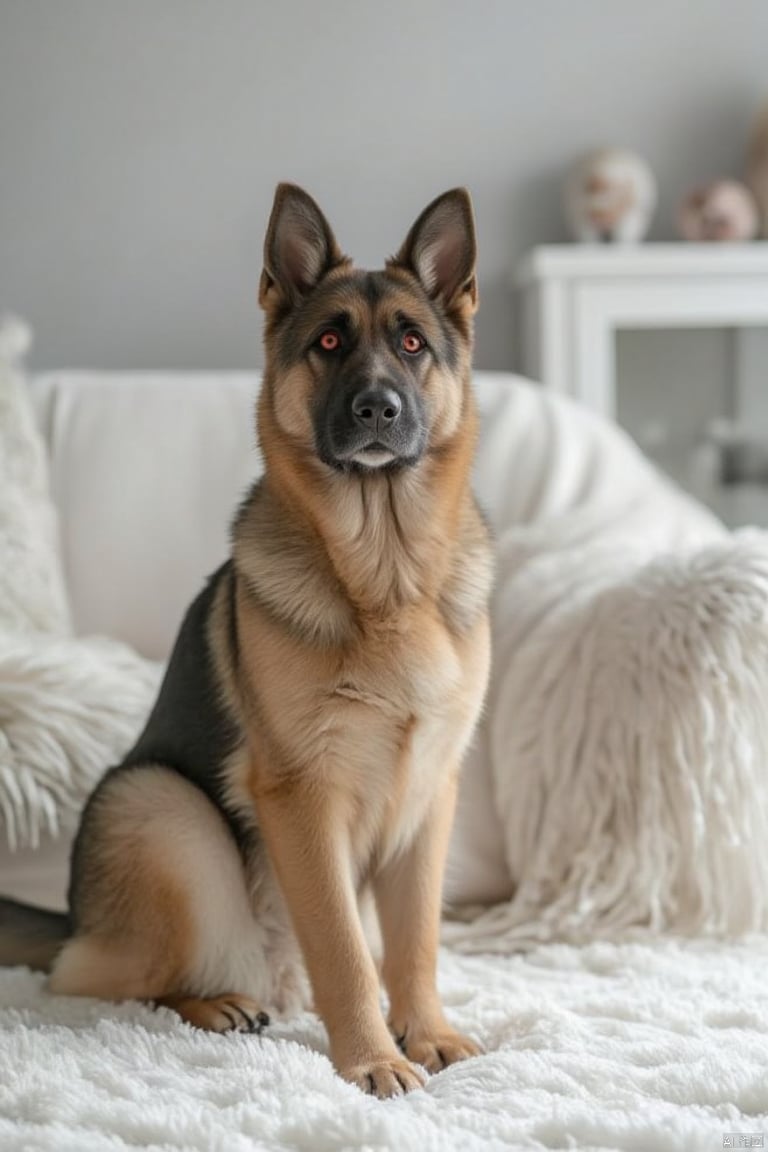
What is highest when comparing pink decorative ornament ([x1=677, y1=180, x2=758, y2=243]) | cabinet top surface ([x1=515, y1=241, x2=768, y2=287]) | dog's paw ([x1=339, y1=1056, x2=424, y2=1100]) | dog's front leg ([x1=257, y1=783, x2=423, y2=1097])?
pink decorative ornament ([x1=677, y1=180, x2=758, y2=243])

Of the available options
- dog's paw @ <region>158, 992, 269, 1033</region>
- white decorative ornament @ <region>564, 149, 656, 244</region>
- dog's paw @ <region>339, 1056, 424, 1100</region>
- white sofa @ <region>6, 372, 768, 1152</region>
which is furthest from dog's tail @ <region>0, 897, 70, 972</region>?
white decorative ornament @ <region>564, 149, 656, 244</region>

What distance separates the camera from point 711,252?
2945 mm

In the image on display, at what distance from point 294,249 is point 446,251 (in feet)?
0.57

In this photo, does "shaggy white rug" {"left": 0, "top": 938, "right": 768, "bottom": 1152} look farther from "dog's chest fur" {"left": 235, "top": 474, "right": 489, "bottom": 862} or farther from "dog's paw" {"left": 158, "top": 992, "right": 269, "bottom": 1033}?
"dog's chest fur" {"left": 235, "top": 474, "right": 489, "bottom": 862}

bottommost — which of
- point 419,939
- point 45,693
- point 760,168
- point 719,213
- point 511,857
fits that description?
point 511,857

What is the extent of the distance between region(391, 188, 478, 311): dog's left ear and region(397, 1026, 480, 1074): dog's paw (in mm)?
810

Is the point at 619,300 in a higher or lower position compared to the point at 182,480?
higher

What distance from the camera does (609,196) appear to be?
2996 millimetres

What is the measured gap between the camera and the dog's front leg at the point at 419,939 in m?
1.38

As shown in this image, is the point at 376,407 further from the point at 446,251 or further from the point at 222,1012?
the point at 222,1012

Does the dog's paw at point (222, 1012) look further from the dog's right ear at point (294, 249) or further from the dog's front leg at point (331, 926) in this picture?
the dog's right ear at point (294, 249)

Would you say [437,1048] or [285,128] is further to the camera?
[285,128]

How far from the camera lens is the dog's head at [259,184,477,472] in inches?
53.8

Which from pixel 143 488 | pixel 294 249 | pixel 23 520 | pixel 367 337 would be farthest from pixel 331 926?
pixel 143 488
